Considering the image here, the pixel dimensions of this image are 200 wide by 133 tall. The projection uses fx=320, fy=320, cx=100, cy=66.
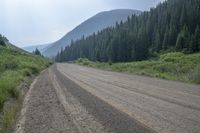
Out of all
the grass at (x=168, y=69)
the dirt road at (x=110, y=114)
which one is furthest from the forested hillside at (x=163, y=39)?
the dirt road at (x=110, y=114)

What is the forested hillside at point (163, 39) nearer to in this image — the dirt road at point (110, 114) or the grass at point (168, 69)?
the grass at point (168, 69)

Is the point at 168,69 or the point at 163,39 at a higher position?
the point at 163,39

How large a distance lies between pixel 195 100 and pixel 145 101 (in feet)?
7.23

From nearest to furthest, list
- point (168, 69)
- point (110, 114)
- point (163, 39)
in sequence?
point (110, 114) → point (168, 69) → point (163, 39)

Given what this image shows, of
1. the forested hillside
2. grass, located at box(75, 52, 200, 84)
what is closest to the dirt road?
grass, located at box(75, 52, 200, 84)

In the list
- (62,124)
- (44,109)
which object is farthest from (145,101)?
(62,124)

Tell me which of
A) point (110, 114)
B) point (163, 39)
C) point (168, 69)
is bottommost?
point (168, 69)

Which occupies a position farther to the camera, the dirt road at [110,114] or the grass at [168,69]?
the grass at [168,69]

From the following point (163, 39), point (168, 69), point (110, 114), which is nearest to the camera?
point (110, 114)

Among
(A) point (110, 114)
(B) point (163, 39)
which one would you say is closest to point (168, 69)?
(A) point (110, 114)

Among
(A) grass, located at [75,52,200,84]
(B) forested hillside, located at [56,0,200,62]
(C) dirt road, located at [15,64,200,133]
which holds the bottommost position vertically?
(A) grass, located at [75,52,200,84]

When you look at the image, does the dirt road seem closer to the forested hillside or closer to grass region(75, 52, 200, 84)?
grass region(75, 52, 200, 84)

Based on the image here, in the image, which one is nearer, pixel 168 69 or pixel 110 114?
pixel 110 114

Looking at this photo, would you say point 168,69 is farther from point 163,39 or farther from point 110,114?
point 163,39
